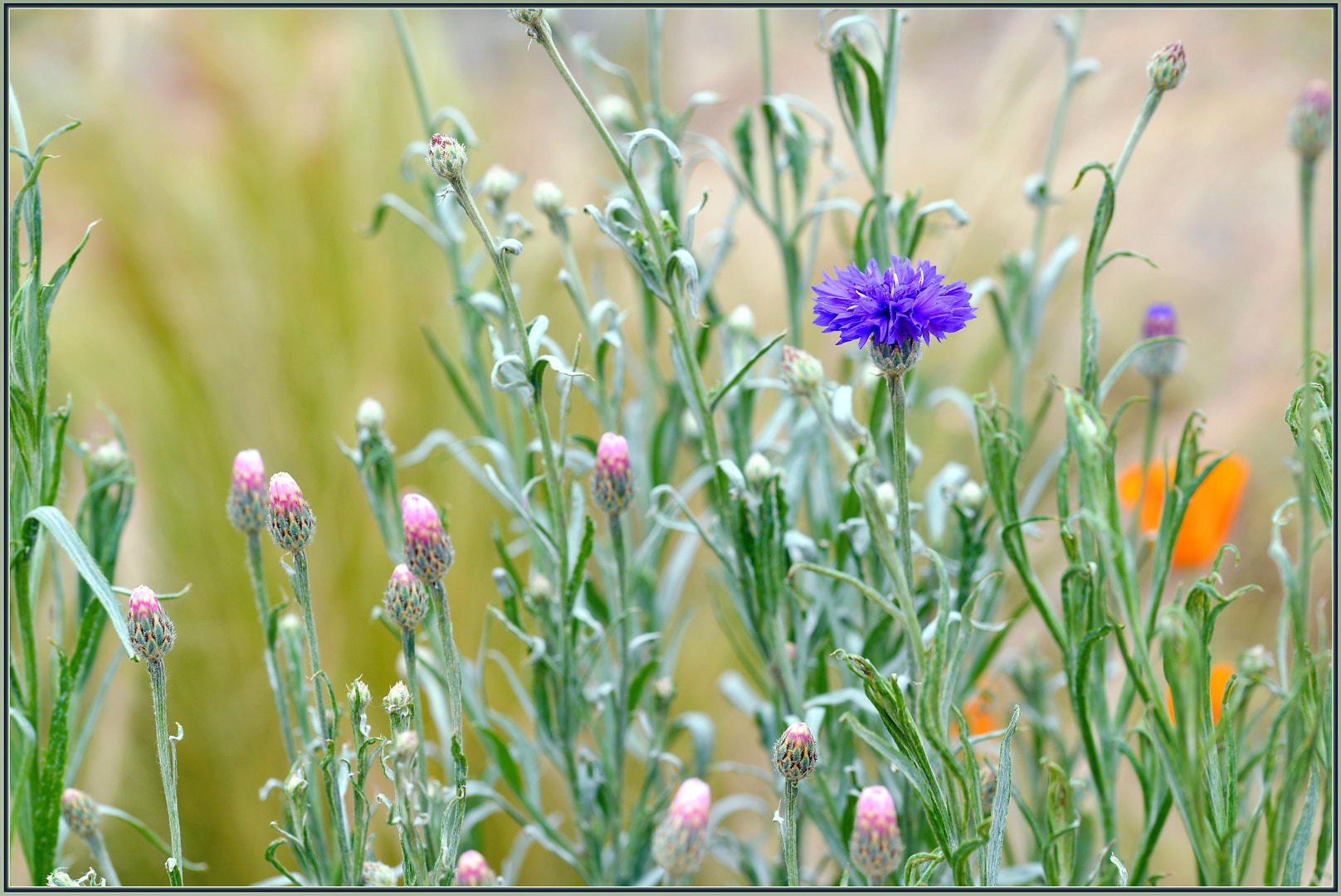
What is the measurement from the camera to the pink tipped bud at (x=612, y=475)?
1.45 feet

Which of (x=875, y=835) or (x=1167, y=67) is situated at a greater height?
(x=1167, y=67)

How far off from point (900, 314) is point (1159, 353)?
334 mm

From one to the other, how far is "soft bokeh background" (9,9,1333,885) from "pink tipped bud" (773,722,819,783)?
0.59m

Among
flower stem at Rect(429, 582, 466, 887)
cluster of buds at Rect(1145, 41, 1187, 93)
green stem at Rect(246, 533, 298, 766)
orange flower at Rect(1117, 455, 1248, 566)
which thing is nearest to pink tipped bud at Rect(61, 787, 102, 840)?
green stem at Rect(246, 533, 298, 766)

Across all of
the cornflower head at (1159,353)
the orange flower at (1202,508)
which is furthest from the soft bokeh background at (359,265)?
the cornflower head at (1159,353)

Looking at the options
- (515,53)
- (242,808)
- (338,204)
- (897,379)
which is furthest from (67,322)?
(897,379)

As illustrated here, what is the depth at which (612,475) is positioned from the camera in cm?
44

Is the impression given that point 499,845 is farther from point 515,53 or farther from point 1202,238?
point 1202,238

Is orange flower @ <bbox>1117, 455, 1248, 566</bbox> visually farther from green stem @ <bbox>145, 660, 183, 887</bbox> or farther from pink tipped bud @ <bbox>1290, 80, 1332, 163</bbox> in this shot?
green stem @ <bbox>145, 660, 183, 887</bbox>

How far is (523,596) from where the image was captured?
50 centimetres

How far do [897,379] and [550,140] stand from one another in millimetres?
1071

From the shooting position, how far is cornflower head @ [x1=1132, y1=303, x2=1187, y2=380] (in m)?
0.58

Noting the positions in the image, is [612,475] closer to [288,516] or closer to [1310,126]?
[288,516]

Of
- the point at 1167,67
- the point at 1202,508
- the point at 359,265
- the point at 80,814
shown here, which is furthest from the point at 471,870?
the point at 359,265
